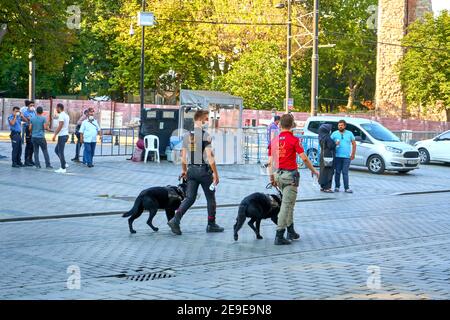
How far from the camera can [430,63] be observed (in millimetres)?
52000

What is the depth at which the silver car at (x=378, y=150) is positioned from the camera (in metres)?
26.2

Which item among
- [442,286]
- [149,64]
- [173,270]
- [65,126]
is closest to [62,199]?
[65,126]

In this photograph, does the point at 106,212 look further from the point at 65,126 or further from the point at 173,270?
the point at 65,126

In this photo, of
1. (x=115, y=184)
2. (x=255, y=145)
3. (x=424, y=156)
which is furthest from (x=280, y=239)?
(x=424, y=156)

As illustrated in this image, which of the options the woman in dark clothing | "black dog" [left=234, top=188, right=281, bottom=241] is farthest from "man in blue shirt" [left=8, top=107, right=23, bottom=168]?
"black dog" [left=234, top=188, right=281, bottom=241]

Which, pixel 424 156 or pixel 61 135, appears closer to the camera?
pixel 61 135

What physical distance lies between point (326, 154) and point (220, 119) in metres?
9.37

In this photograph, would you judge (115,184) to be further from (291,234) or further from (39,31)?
(39,31)

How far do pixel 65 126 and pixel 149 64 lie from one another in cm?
4227

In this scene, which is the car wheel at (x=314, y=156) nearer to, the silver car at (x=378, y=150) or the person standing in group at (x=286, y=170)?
the silver car at (x=378, y=150)

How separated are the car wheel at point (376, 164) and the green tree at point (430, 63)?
83.2ft

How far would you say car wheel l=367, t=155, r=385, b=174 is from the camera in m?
26.3

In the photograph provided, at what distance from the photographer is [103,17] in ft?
217

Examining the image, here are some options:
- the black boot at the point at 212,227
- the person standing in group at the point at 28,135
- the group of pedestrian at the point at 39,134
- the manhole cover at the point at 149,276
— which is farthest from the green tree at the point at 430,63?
the manhole cover at the point at 149,276
